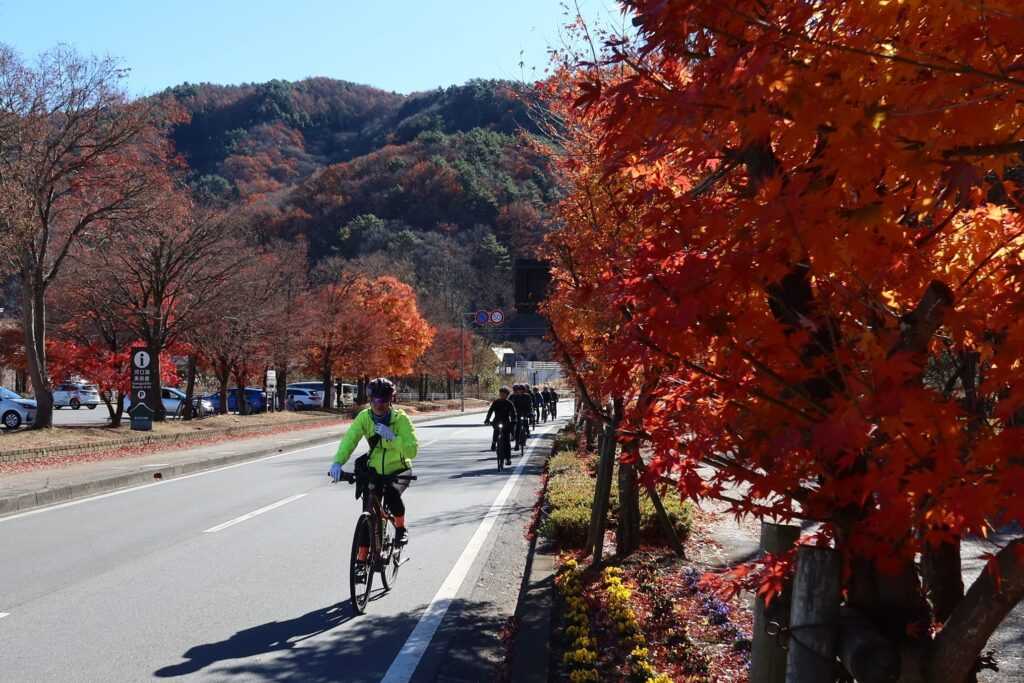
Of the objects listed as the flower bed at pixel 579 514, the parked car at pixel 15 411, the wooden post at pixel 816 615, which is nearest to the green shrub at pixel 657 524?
the flower bed at pixel 579 514

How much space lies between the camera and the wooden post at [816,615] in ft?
9.49

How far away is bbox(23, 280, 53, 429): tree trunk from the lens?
2464 cm

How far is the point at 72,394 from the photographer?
53500 millimetres

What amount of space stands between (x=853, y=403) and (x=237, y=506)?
1186 cm

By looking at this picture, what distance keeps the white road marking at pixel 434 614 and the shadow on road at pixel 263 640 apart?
0.64 meters

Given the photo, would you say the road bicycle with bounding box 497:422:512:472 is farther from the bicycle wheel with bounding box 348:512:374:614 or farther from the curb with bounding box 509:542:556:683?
the bicycle wheel with bounding box 348:512:374:614

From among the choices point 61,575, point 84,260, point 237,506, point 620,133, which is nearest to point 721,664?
point 620,133

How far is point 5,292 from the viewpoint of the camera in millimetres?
45125

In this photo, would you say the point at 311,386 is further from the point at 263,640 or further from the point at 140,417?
the point at 263,640

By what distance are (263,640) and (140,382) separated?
78.8 ft

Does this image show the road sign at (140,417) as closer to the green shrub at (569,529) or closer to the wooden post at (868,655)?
the green shrub at (569,529)

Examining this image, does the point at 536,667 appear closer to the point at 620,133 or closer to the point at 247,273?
the point at 620,133

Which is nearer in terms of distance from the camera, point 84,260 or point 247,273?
point 84,260

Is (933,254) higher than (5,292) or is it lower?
lower
